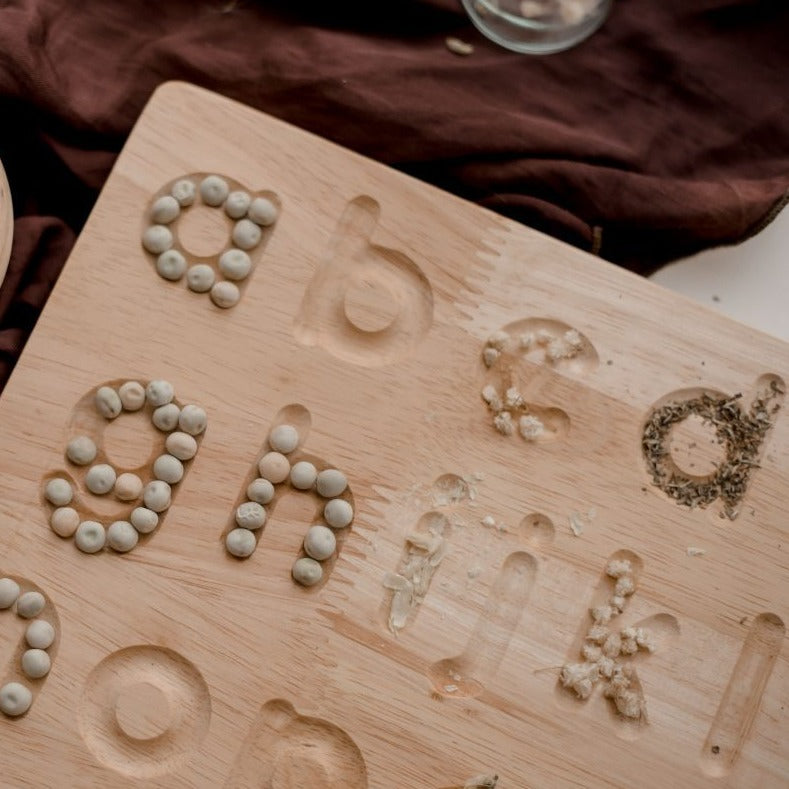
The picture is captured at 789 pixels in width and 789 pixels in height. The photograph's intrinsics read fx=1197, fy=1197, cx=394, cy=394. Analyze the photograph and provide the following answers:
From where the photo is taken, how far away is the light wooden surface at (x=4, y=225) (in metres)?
1.01

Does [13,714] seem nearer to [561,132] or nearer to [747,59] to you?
[561,132]

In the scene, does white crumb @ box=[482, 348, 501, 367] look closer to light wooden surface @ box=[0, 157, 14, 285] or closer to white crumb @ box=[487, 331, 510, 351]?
white crumb @ box=[487, 331, 510, 351]

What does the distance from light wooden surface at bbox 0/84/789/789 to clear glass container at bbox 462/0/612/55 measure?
0.76 feet

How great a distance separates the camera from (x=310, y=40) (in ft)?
3.84

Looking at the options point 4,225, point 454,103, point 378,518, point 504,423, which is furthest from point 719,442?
point 4,225

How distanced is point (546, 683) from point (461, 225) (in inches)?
16.0

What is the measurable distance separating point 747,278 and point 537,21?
333 millimetres

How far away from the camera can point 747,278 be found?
1.21m

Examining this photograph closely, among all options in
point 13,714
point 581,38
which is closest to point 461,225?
point 581,38

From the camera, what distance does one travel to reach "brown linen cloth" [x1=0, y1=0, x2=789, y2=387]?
1146 millimetres

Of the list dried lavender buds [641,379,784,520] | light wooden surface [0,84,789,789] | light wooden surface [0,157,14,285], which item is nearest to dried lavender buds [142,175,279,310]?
light wooden surface [0,84,789,789]

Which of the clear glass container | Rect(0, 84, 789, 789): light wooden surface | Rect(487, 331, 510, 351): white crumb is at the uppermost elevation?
the clear glass container

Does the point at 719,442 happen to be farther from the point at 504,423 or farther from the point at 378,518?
the point at 378,518

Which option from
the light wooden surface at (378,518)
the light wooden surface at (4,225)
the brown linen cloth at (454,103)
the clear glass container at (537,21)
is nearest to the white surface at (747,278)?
the brown linen cloth at (454,103)
